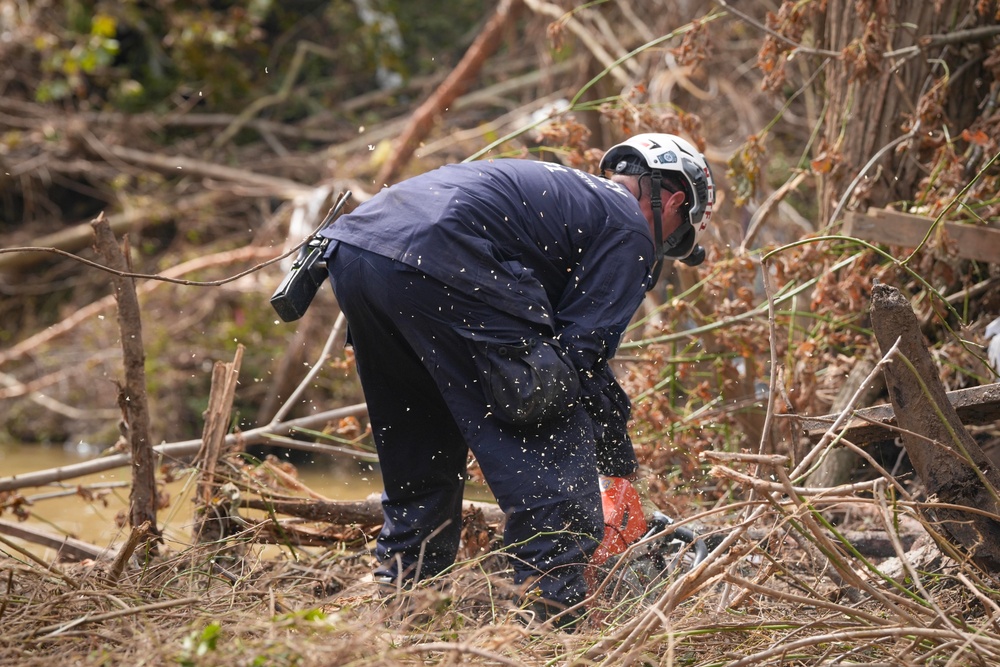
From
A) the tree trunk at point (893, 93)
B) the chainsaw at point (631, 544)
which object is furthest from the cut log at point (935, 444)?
the tree trunk at point (893, 93)

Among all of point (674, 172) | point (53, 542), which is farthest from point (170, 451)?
point (674, 172)

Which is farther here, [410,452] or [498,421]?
[410,452]

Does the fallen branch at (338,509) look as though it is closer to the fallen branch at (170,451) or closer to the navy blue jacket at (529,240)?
the fallen branch at (170,451)

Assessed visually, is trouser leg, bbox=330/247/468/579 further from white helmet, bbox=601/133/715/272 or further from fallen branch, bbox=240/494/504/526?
white helmet, bbox=601/133/715/272

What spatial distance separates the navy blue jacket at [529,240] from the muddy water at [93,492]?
1445mm

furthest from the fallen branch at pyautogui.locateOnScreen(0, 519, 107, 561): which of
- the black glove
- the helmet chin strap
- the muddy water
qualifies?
the helmet chin strap

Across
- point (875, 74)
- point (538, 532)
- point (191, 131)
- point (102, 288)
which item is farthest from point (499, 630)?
point (191, 131)

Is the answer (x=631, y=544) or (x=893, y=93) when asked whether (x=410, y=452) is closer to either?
(x=631, y=544)

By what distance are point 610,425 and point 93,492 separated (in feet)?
15.4

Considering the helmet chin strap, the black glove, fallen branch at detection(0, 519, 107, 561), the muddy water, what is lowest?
the muddy water

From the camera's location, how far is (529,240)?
3359 mm

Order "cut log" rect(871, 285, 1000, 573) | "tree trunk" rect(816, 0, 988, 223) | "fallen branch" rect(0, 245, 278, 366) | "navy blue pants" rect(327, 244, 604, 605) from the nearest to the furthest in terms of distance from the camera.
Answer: "cut log" rect(871, 285, 1000, 573), "navy blue pants" rect(327, 244, 604, 605), "tree trunk" rect(816, 0, 988, 223), "fallen branch" rect(0, 245, 278, 366)

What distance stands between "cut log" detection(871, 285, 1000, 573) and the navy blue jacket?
0.86 meters

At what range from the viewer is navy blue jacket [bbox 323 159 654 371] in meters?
3.19
